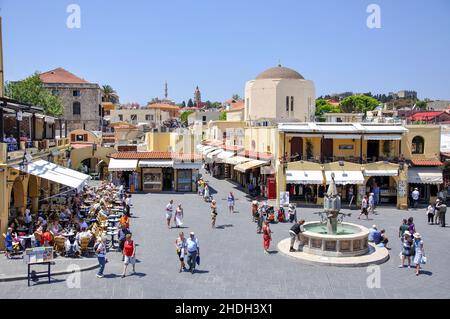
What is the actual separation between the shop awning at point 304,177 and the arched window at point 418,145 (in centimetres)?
726

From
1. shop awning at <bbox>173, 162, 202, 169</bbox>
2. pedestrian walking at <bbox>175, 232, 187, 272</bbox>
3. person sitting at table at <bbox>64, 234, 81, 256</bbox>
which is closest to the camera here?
pedestrian walking at <bbox>175, 232, 187, 272</bbox>

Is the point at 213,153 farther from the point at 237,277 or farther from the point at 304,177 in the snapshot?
the point at 237,277

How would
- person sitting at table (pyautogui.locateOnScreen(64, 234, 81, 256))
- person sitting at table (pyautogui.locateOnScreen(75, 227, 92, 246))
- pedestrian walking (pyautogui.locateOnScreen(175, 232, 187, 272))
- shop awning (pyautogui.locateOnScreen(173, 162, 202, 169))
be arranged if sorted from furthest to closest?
shop awning (pyautogui.locateOnScreen(173, 162, 202, 169)), person sitting at table (pyautogui.locateOnScreen(75, 227, 92, 246)), person sitting at table (pyautogui.locateOnScreen(64, 234, 81, 256)), pedestrian walking (pyautogui.locateOnScreen(175, 232, 187, 272))

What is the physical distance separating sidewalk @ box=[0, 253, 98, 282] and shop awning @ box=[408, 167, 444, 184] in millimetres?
21712

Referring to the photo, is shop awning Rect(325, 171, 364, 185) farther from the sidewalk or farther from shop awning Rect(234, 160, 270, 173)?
the sidewalk

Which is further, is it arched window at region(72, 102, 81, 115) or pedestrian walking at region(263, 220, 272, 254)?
arched window at region(72, 102, 81, 115)

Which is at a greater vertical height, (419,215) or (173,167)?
(173,167)

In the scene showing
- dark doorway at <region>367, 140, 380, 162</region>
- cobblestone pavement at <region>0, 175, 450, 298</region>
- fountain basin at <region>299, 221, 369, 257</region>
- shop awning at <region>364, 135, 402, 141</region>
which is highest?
shop awning at <region>364, 135, 402, 141</region>

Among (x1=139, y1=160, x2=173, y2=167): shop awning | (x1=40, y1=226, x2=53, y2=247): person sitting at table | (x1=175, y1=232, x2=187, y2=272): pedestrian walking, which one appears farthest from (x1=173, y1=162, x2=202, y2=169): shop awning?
(x1=175, y1=232, x2=187, y2=272): pedestrian walking

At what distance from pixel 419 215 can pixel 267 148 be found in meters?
11.3

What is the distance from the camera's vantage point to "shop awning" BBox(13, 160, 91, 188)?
761 inches
